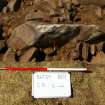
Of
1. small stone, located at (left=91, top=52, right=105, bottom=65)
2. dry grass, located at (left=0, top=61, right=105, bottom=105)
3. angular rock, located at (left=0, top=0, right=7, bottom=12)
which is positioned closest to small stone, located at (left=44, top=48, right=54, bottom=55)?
dry grass, located at (left=0, top=61, right=105, bottom=105)

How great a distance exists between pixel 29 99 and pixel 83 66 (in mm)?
927

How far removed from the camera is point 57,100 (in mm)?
3893

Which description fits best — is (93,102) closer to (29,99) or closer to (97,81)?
(97,81)

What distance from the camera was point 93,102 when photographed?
3.93 metres

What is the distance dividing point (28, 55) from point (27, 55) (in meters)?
0.02

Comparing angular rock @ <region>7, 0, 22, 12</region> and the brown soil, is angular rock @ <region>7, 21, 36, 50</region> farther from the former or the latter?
angular rock @ <region>7, 0, 22, 12</region>

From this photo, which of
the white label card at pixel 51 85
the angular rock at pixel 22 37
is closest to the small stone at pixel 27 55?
the angular rock at pixel 22 37

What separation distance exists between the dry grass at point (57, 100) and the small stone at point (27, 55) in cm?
25

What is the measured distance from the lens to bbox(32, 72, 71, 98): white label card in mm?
3881

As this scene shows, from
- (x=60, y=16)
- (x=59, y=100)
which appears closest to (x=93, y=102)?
(x=59, y=100)

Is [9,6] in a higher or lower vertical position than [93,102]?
higher

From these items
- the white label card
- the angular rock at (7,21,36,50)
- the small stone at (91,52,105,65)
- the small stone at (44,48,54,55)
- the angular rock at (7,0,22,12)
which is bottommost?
the small stone at (91,52,105,65)

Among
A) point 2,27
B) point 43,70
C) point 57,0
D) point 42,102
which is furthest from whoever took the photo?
point 57,0

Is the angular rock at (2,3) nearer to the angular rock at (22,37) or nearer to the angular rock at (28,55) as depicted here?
the angular rock at (22,37)
